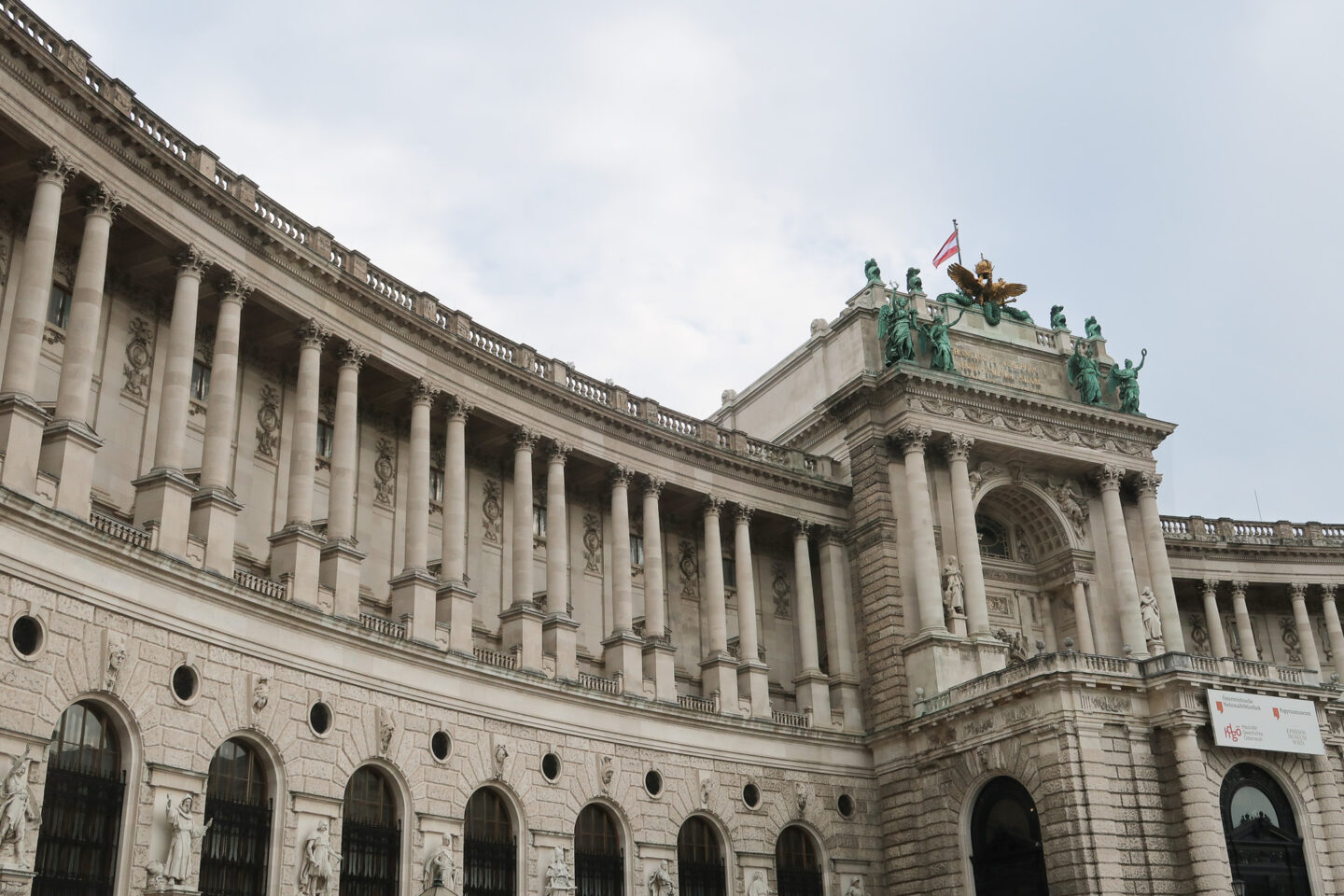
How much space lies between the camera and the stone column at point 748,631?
45.4 meters

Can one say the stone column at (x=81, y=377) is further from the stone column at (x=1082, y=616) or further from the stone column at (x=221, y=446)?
the stone column at (x=1082, y=616)

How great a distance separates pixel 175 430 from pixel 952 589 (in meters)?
27.7

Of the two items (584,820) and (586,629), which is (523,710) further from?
(586,629)

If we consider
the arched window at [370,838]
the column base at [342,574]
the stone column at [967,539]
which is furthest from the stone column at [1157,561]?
the column base at [342,574]

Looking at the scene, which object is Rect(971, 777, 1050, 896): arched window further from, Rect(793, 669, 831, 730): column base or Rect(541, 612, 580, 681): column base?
Rect(541, 612, 580, 681): column base

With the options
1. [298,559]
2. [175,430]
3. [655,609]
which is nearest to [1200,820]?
[655,609]

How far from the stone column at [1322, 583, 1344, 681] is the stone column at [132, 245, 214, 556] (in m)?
51.6

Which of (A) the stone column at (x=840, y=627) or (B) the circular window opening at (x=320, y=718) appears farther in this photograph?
(A) the stone column at (x=840, y=627)

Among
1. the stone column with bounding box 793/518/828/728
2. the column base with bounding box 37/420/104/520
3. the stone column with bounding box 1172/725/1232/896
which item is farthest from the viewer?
the stone column with bounding box 793/518/828/728

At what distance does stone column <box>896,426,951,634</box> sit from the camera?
46656mm

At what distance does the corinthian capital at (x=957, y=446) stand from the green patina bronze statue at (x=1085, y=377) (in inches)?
273

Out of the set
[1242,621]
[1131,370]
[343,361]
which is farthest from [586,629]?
[1242,621]

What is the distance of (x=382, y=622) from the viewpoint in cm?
3459

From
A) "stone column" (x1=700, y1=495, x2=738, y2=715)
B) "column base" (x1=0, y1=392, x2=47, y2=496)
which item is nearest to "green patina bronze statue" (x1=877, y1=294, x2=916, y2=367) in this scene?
"stone column" (x1=700, y1=495, x2=738, y2=715)
